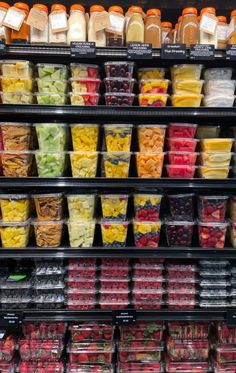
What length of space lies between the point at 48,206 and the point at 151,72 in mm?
963

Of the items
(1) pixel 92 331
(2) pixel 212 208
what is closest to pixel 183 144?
(2) pixel 212 208

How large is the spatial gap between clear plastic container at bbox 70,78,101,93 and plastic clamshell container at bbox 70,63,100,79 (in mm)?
27

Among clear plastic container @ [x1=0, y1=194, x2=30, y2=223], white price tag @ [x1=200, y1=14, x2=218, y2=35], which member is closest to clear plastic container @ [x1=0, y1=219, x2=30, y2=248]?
clear plastic container @ [x1=0, y1=194, x2=30, y2=223]

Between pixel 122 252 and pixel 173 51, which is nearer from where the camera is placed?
pixel 173 51

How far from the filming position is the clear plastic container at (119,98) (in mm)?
1798

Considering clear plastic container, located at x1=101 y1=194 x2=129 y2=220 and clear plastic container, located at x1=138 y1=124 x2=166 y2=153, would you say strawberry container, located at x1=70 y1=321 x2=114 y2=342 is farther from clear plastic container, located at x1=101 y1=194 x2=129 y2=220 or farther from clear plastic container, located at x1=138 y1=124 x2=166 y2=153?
clear plastic container, located at x1=138 y1=124 x2=166 y2=153

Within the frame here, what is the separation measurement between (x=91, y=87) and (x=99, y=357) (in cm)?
164

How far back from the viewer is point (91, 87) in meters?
1.82

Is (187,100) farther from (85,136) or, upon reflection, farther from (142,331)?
(142,331)

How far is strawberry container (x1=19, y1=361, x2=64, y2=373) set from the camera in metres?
2.02

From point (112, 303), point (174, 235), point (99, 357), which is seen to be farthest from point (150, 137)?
point (99, 357)

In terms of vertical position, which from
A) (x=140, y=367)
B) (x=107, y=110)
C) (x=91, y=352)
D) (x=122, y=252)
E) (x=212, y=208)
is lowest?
(x=140, y=367)

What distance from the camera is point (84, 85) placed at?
5.95 ft

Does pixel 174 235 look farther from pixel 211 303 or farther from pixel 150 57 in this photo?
pixel 150 57
